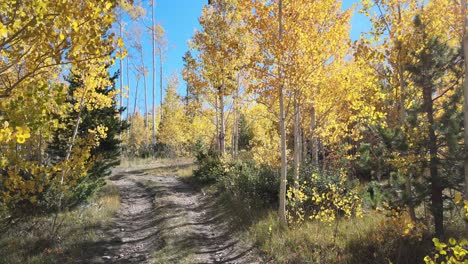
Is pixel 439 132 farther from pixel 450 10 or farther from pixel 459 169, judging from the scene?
pixel 450 10

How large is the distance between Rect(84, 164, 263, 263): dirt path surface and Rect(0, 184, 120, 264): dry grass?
1.24 feet

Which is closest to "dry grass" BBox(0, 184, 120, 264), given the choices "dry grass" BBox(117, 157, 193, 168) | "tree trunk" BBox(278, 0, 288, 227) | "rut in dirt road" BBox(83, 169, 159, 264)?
"rut in dirt road" BBox(83, 169, 159, 264)

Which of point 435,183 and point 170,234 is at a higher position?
point 435,183

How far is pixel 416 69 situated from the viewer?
572cm

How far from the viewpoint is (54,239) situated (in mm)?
7633

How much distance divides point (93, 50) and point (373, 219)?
6.50m

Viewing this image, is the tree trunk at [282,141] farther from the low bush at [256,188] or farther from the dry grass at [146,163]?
the dry grass at [146,163]

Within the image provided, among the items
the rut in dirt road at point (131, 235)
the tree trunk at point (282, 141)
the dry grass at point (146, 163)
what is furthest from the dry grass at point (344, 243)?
the dry grass at point (146, 163)

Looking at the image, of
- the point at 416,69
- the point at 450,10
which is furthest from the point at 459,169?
the point at 450,10

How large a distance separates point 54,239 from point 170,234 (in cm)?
264

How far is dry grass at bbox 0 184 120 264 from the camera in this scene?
6.80 metres

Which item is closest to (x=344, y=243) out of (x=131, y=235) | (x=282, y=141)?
(x=282, y=141)

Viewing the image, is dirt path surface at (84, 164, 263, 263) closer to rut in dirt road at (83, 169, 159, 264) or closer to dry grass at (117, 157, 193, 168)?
rut in dirt road at (83, 169, 159, 264)

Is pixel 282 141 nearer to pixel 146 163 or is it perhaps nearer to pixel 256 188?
pixel 256 188
